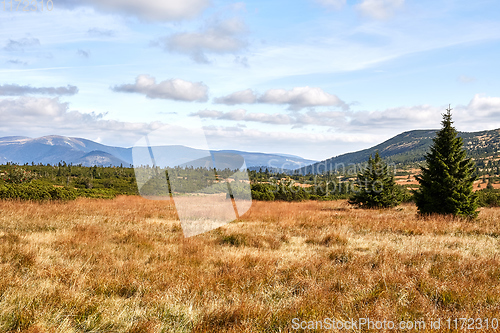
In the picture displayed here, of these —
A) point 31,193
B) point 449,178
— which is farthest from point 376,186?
point 31,193

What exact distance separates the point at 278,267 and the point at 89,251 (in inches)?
161

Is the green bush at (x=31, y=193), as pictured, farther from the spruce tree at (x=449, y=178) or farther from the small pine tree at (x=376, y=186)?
the small pine tree at (x=376, y=186)

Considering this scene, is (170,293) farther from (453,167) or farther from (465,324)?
(453,167)

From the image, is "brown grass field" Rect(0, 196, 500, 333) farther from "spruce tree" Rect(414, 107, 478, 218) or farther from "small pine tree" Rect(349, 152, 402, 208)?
"small pine tree" Rect(349, 152, 402, 208)

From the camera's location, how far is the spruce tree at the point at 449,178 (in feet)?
49.9

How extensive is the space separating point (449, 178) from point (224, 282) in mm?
15303

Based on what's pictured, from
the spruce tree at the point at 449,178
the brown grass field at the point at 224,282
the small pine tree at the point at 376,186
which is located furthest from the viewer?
the small pine tree at the point at 376,186

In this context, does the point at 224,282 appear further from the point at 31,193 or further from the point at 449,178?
the point at 31,193

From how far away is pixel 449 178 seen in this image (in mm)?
15023

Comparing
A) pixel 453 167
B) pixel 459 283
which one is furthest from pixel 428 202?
pixel 459 283

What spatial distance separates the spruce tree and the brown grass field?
7876 millimetres

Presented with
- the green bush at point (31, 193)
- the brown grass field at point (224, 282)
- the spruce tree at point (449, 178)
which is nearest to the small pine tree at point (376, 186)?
the spruce tree at point (449, 178)

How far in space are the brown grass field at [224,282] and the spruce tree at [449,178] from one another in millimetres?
7876

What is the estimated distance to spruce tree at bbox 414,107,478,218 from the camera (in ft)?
49.9
